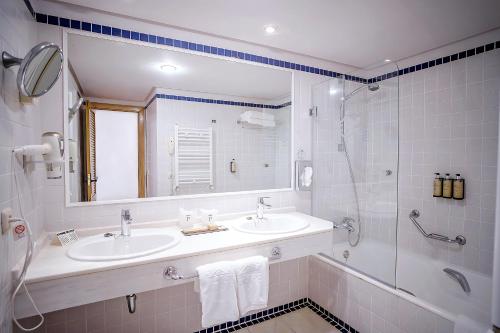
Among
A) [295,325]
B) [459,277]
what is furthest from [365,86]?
[295,325]

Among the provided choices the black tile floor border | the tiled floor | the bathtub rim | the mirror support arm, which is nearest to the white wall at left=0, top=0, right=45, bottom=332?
the mirror support arm

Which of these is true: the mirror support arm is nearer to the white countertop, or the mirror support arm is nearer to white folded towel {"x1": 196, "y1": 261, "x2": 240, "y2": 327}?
the white countertop

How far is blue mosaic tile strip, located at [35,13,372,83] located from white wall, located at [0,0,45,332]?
0.17 metres

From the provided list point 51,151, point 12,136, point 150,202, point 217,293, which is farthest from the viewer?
point 150,202

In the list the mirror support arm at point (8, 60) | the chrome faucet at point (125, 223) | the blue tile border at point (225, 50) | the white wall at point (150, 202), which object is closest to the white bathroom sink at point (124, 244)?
the chrome faucet at point (125, 223)

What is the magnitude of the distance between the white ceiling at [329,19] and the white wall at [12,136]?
19.1 inches

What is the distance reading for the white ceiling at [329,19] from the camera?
1.51 metres

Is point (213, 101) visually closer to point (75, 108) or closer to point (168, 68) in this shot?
point (168, 68)

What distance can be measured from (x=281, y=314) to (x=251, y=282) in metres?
0.98

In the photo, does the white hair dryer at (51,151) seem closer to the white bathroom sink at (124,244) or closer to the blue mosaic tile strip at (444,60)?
the white bathroom sink at (124,244)

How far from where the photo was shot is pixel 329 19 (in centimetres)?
168

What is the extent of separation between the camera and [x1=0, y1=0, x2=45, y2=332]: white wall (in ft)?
3.17

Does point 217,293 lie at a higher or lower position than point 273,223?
lower

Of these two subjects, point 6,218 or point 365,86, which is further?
point 365,86
